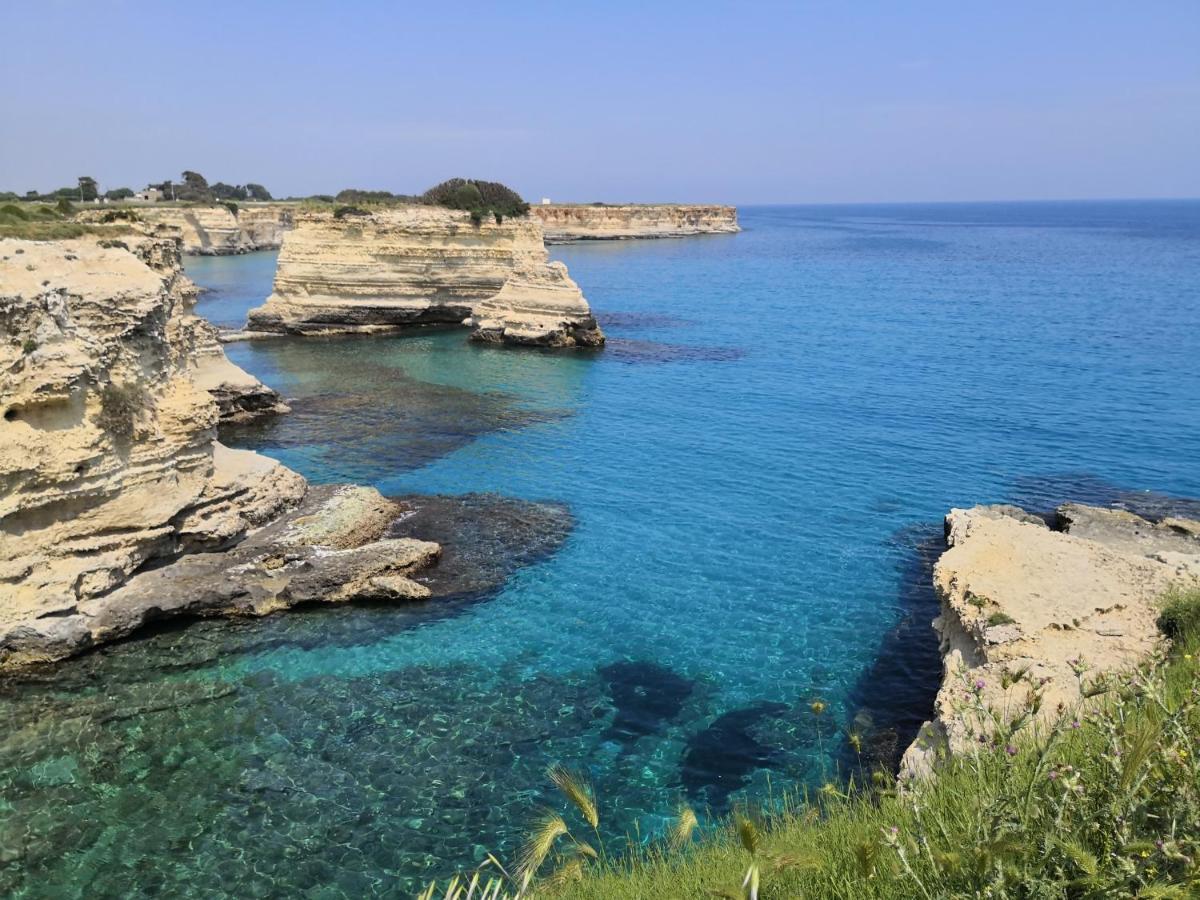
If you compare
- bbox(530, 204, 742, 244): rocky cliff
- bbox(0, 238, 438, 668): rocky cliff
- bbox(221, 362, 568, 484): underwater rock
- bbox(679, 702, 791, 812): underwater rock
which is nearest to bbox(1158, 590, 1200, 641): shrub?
bbox(679, 702, 791, 812): underwater rock

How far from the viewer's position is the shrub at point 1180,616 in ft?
40.0

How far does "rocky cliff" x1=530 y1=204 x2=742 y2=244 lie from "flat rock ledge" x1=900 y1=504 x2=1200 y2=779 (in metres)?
111

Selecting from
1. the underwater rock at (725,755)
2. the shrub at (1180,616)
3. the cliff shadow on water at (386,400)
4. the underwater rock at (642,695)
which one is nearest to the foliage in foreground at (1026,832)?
the underwater rock at (725,755)

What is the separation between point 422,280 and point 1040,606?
4351cm

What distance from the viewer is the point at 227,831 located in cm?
1105


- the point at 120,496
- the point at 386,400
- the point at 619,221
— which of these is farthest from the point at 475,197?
the point at 619,221

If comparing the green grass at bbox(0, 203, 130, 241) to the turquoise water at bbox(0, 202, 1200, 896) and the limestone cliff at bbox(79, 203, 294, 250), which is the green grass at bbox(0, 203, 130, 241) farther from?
the limestone cliff at bbox(79, 203, 294, 250)

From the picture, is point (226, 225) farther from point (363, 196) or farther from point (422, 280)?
point (422, 280)

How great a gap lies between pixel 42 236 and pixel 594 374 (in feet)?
80.3

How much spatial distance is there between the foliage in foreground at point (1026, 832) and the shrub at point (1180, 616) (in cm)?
628

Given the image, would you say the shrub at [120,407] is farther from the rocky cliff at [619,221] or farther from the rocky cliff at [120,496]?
the rocky cliff at [619,221]

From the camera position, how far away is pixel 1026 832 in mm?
5027

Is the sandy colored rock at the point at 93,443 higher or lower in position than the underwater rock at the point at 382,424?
higher

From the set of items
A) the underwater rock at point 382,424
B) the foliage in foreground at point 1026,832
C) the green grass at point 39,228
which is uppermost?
the green grass at point 39,228
